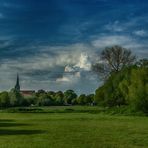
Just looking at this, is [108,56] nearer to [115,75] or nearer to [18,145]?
[115,75]

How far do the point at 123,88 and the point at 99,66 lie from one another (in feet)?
25.2

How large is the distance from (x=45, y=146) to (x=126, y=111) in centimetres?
6550

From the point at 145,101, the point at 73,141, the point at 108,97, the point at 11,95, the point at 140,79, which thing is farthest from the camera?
the point at 11,95

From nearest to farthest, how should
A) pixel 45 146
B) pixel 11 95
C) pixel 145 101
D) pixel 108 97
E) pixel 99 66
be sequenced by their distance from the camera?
1. pixel 45 146
2. pixel 145 101
3. pixel 99 66
4. pixel 108 97
5. pixel 11 95

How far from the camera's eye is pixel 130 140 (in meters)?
30.7

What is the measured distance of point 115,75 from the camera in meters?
104

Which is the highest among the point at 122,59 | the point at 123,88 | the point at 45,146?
the point at 122,59

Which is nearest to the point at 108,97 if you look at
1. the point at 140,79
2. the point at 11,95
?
the point at 140,79

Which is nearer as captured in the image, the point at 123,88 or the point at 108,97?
the point at 123,88

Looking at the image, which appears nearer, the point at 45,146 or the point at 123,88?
Answer: the point at 45,146

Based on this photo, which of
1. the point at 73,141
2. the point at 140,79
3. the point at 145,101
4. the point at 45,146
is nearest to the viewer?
the point at 45,146

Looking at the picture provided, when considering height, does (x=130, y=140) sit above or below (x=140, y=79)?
below

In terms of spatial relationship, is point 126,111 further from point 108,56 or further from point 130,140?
point 130,140

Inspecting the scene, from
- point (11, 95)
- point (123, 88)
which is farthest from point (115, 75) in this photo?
point (11, 95)
